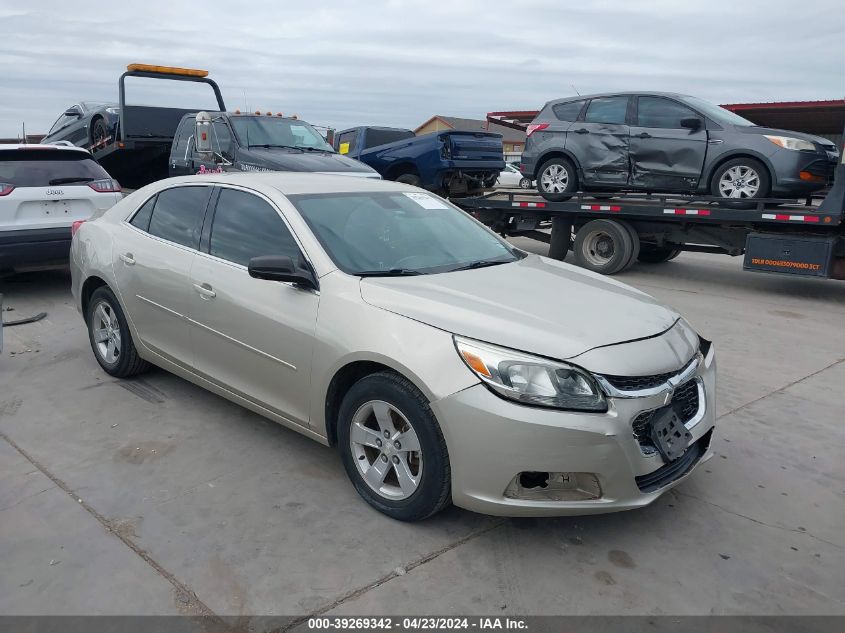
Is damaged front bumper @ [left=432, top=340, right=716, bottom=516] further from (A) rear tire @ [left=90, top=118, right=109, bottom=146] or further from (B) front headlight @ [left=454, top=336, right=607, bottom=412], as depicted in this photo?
(A) rear tire @ [left=90, top=118, right=109, bottom=146]

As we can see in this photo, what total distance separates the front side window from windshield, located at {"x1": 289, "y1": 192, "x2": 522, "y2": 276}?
0.54 feet

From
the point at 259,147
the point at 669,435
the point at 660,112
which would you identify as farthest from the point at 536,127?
the point at 669,435

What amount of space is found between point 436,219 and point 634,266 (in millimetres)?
7482

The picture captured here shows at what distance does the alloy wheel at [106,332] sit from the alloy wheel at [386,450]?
2525 millimetres

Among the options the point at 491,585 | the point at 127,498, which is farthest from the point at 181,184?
the point at 491,585

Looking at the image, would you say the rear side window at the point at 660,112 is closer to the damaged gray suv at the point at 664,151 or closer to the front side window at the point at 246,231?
the damaged gray suv at the point at 664,151

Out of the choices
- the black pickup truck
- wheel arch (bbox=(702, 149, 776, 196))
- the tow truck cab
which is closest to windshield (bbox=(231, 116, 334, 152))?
→ the tow truck cab

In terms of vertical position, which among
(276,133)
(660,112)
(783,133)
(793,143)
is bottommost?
(276,133)

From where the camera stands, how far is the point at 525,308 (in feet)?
11.0

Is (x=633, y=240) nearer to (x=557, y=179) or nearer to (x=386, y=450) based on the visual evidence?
(x=557, y=179)

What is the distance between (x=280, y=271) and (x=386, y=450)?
1.04 m

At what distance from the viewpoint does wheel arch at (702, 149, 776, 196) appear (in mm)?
8664

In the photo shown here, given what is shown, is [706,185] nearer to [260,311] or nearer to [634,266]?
[634,266]

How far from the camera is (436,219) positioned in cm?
447
